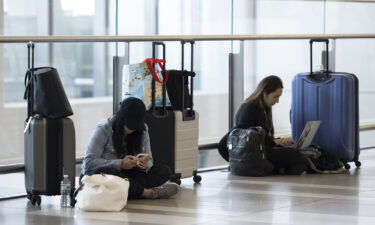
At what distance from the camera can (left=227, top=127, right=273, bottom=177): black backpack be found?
8.58 m

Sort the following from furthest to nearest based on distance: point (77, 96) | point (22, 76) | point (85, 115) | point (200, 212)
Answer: point (77, 96) < point (85, 115) < point (22, 76) < point (200, 212)

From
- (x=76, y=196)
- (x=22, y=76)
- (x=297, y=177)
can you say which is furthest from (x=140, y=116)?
(x=297, y=177)

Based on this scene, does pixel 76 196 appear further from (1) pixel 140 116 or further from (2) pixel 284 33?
(2) pixel 284 33

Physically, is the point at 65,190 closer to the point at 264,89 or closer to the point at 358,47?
the point at 264,89

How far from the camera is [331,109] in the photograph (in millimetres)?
9242

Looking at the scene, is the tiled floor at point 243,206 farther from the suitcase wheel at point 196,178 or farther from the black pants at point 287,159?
the black pants at point 287,159

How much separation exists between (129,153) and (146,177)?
0.21 metres

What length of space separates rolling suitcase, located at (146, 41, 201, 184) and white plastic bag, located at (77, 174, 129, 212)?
1.12 metres

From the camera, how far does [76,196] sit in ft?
22.9

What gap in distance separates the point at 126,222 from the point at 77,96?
3084mm

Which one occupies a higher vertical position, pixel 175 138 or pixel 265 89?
pixel 265 89

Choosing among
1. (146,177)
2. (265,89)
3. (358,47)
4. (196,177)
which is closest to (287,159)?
(265,89)

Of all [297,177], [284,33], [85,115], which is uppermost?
[284,33]

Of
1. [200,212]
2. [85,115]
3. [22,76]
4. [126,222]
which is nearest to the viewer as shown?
[126,222]
